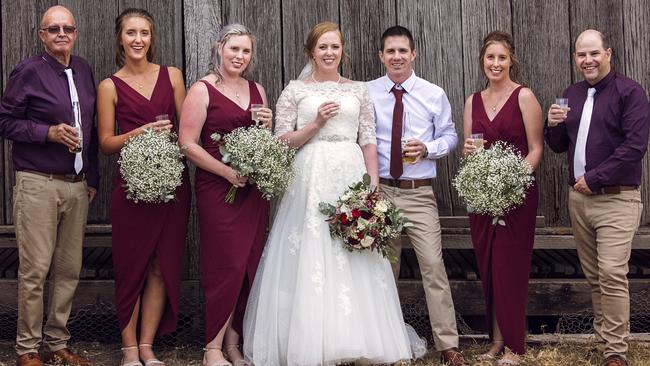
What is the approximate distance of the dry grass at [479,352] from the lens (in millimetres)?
5387

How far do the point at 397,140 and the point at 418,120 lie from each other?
9.5 inches

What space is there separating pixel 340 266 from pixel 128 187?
1.50 metres

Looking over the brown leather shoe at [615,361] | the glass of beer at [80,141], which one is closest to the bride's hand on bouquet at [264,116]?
the glass of beer at [80,141]

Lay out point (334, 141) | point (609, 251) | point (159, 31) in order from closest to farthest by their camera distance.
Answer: point (609, 251), point (334, 141), point (159, 31)

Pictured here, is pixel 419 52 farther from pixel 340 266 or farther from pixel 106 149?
pixel 106 149

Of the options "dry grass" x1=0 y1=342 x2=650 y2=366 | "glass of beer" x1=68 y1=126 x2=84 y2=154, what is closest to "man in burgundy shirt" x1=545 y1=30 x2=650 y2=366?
"dry grass" x1=0 y1=342 x2=650 y2=366

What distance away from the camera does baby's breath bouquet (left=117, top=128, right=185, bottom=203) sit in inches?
201

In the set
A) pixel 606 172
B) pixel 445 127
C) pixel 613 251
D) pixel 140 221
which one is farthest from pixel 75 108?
pixel 613 251

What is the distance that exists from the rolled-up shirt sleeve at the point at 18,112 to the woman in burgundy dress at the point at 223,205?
990mm

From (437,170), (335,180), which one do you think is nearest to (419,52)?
(437,170)

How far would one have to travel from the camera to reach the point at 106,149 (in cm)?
537

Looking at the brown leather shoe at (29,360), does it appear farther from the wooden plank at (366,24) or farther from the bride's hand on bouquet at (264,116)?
the wooden plank at (366,24)

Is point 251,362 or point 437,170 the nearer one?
point 251,362

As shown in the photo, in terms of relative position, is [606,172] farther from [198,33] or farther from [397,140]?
A: [198,33]
